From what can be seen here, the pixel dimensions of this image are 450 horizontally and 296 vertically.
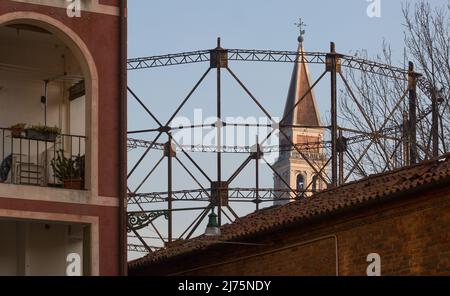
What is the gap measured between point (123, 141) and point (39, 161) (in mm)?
1551

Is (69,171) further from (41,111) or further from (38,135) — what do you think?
(41,111)

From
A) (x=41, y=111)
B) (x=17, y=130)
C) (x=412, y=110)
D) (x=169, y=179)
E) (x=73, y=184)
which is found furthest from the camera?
(x=412, y=110)

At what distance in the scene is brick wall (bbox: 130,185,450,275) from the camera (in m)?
25.0

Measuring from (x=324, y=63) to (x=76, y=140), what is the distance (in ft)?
47.0

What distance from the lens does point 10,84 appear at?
26672 millimetres

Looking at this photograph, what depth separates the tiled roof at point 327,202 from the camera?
2555 cm

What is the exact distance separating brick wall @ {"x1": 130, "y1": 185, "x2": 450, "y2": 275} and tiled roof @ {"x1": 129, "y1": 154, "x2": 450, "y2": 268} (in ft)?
0.80

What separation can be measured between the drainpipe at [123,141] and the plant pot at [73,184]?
0.67 metres

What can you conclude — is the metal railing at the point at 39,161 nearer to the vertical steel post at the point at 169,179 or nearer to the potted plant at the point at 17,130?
the potted plant at the point at 17,130

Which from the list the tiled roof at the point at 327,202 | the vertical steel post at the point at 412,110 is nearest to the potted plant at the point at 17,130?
the tiled roof at the point at 327,202

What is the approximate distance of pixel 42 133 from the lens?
25.8m

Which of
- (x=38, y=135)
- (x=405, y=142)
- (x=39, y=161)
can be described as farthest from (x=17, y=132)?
(x=405, y=142)
